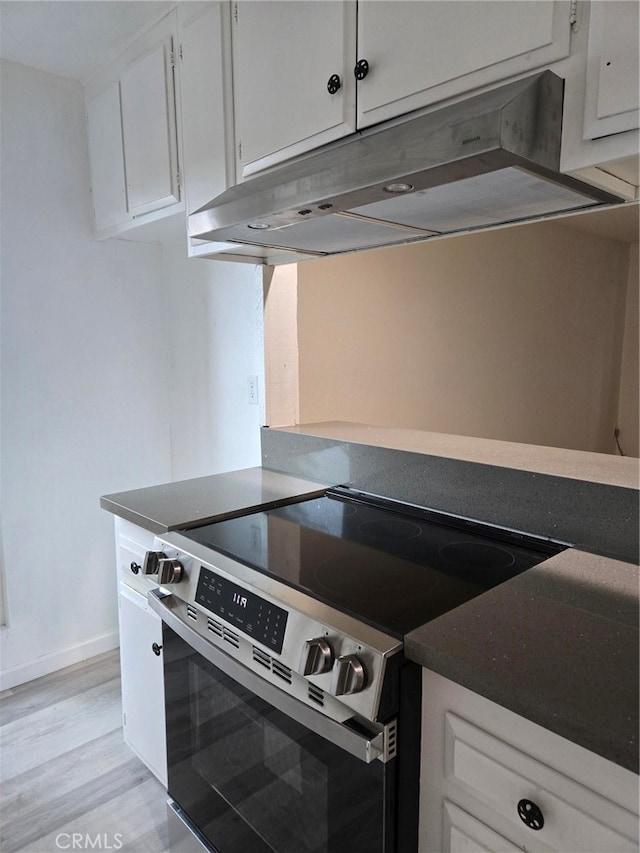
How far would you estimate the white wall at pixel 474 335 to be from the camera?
224 centimetres

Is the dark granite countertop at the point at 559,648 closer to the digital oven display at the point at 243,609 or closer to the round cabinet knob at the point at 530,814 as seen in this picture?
the round cabinet knob at the point at 530,814

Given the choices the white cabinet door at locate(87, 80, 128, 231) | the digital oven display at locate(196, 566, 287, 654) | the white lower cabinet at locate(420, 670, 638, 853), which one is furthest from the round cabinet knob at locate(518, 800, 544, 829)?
the white cabinet door at locate(87, 80, 128, 231)

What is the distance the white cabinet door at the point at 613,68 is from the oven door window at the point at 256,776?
1.04 meters

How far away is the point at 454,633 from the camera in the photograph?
0.87 meters

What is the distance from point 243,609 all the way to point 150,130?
5.18ft

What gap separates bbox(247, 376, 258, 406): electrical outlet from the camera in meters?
2.03

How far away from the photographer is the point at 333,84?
1.20m

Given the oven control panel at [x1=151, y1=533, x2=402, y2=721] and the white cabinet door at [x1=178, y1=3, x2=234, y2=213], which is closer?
the oven control panel at [x1=151, y1=533, x2=402, y2=721]

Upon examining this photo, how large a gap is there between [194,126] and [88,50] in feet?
2.37

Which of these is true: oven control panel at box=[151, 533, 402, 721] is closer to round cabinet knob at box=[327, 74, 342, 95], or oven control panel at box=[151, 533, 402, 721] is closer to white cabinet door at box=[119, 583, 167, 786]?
white cabinet door at box=[119, 583, 167, 786]

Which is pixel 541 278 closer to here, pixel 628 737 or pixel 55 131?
pixel 55 131

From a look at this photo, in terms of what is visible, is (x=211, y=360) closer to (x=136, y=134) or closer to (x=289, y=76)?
(x=136, y=134)

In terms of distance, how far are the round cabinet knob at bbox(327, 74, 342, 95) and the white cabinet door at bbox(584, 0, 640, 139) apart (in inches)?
20.4

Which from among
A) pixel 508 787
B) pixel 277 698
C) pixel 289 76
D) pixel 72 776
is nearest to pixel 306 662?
pixel 277 698
